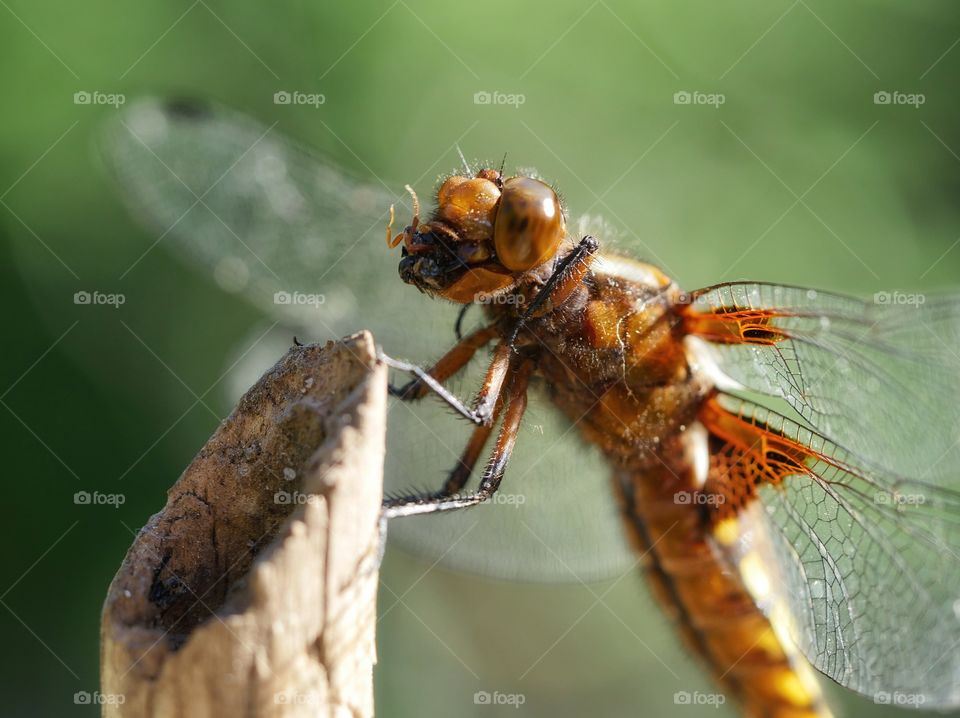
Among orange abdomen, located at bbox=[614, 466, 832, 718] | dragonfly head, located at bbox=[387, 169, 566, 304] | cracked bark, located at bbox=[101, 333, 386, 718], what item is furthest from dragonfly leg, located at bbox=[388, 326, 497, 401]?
cracked bark, located at bbox=[101, 333, 386, 718]

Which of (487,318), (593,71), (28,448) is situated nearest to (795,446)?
(487,318)

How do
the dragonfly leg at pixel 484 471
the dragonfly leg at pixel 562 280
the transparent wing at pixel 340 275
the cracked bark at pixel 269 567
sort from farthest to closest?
the transparent wing at pixel 340 275 < the dragonfly leg at pixel 562 280 < the dragonfly leg at pixel 484 471 < the cracked bark at pixel 269 567

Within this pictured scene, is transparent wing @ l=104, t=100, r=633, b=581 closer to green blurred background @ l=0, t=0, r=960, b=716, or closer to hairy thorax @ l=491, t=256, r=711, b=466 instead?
green blurred background @ l=0, t=0, r=960, b=716

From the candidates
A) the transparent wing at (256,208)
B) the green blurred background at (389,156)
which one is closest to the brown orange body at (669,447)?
the green blurred background at (389,156)

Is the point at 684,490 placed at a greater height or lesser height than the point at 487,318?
lesser

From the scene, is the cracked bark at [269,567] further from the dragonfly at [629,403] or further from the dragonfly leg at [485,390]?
the dragonfly leg at [485,390]

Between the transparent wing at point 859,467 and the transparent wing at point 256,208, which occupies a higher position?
the transparent wing at point 256,208

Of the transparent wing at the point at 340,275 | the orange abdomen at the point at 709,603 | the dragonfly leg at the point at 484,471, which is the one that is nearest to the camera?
the dragonfly leg at the point at 484,471

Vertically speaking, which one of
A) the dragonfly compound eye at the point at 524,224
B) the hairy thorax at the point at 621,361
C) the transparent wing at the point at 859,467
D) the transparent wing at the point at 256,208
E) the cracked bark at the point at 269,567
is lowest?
the cracked bark at the point at 269,567

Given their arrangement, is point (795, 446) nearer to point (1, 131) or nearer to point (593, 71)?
point (593, 71)
